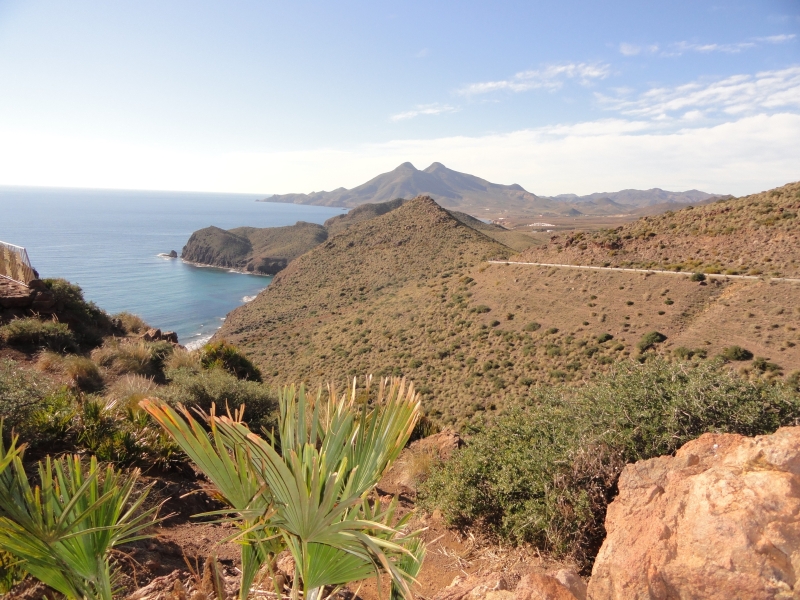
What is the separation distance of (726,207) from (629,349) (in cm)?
2323

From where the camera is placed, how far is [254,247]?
355 ft

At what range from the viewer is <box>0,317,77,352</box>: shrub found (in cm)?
967

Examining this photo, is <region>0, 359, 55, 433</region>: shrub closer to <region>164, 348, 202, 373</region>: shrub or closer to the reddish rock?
<region>164, 348, 202, 373</region>: shrub

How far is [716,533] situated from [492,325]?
2527 cm

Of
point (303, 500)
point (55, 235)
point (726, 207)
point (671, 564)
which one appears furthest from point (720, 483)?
point (55, 235)

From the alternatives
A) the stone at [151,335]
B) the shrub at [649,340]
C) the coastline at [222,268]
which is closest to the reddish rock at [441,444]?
the stone at [151,335]

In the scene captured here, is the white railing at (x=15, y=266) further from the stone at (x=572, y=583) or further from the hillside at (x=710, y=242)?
the hillside at (x=710, y=242)

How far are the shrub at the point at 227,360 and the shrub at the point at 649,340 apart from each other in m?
17.2

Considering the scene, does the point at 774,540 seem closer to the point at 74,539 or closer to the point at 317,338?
the point at 74,539

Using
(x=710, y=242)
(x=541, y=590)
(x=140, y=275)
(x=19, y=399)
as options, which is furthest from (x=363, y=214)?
(x=541, y=590)

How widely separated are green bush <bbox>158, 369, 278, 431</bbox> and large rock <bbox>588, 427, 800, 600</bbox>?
5681 mm

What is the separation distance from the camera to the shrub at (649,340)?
67.1 feet

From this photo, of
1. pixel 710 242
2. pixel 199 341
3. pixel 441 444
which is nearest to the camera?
pixel 441 444

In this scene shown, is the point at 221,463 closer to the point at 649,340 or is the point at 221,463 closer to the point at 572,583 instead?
the point at 572,583
